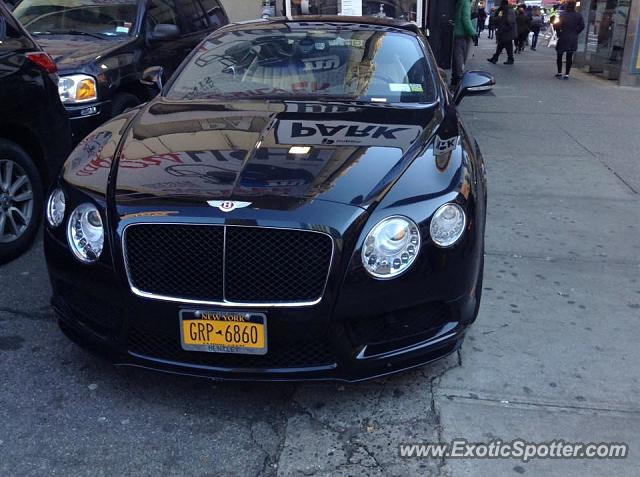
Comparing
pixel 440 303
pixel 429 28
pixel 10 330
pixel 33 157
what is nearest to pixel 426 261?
pixel 440 303

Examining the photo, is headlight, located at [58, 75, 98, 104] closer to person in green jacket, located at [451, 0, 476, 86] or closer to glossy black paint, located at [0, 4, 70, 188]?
glossy black paint, located at [0, 4, 70, 188]

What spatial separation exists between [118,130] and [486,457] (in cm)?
256

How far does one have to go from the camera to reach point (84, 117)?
6137mm

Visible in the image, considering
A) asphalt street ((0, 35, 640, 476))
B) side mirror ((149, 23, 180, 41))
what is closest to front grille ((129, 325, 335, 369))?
asphalt street ((0, 35, 640, 476))

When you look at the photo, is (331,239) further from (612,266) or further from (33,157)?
(33,157)

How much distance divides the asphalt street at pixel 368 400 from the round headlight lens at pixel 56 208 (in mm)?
769

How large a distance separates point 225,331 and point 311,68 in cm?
224

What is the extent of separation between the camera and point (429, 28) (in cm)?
1252

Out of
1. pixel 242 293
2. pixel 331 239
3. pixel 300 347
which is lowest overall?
pixel 300 347

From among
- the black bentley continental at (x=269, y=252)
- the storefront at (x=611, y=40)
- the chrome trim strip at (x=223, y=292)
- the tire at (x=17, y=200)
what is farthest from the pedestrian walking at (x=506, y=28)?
the chrome trim strip at (x=223, y=292)

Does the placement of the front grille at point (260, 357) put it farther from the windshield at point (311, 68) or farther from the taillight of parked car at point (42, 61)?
the taillight of parked car at point (42, 61)

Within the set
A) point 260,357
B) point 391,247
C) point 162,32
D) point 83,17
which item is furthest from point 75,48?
point 391,247

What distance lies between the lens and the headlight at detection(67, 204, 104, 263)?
9.67 ft

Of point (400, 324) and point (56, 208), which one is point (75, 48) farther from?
point (400, 324)
